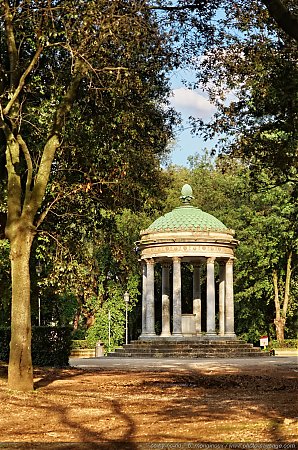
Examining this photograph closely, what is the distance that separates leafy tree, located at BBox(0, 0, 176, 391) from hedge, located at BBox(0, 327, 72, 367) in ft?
29.5

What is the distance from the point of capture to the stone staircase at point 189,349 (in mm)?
39122

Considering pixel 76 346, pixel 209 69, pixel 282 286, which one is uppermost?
pixel 209 69

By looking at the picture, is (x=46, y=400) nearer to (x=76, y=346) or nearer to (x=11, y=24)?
(x=11, y=24)

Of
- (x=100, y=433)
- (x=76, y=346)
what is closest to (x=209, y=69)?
(x=100, y=433)

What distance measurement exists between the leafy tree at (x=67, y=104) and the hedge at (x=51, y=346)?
9.00 metres

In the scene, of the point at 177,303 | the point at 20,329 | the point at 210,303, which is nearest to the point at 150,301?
the point at 177,303

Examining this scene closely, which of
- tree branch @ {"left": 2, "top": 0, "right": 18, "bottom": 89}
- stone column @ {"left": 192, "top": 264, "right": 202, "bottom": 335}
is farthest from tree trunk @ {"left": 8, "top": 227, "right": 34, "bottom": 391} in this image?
stone column @ {"left": 192, "top": 264, "right": 202, "bottom": 335}

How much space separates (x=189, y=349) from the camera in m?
39.8

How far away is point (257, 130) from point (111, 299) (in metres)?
39.0

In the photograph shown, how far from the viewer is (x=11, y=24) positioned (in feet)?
53.5

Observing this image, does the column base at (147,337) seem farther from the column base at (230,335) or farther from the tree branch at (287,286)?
the tree branch at (287,286)

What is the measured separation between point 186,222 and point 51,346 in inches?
680

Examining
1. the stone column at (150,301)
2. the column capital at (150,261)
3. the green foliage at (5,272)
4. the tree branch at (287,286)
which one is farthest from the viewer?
the tree branch at (287,286)

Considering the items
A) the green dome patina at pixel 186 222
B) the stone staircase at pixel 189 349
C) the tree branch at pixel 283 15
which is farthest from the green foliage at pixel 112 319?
the tree branch at pixel 283 15
